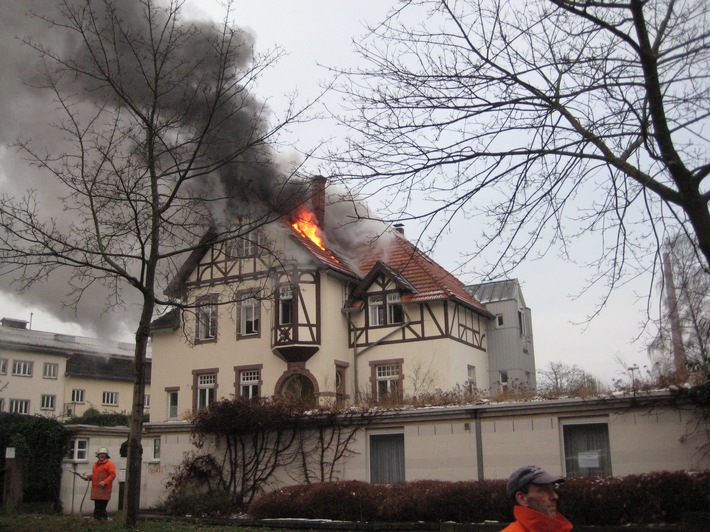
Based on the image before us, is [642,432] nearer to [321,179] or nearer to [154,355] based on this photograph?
[321,179]

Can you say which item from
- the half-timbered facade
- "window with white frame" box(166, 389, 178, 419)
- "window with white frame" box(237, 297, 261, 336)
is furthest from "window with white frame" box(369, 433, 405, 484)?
"window with white frame" box(166, 389, 178, 419)

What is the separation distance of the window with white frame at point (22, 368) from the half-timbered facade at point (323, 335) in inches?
904

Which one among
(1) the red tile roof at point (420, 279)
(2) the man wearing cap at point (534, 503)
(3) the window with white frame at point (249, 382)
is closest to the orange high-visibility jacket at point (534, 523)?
(2) the man wearing cap at point (534, 503)

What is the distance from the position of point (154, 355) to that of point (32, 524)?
68.1 ft

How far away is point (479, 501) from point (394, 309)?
17.0 m

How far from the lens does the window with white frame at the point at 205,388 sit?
32500mm

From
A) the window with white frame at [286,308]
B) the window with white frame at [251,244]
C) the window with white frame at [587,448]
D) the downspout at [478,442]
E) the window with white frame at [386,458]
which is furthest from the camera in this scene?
the window with white frame at [286,308]

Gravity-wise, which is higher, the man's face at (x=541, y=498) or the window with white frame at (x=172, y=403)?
the window with white frame at (x=172, y=403)

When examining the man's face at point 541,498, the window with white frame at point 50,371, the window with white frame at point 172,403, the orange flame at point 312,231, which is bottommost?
the man's face at point 541,498

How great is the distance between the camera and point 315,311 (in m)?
30.8

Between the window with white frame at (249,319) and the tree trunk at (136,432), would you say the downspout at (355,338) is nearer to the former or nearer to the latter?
the window with white frame at (249,319)

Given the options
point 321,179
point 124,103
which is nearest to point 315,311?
point 124,103

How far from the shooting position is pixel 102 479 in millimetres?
17609

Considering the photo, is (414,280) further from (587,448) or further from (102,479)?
(102,479)
